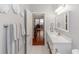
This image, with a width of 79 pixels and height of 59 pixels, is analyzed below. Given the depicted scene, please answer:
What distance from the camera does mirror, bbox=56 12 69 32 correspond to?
2.22 meters

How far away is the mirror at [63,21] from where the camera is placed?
2.22 metres

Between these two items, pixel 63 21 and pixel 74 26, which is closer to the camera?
pixel 74 26

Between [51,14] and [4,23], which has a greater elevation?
[51,14]

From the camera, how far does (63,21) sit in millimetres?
2354

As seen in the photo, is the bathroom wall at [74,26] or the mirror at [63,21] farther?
the mirror at [63,21]

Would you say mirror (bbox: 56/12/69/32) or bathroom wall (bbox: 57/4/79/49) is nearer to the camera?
bathroom wall (bbox: 57/4/79/49)

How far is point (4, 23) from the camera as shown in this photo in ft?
4.10
